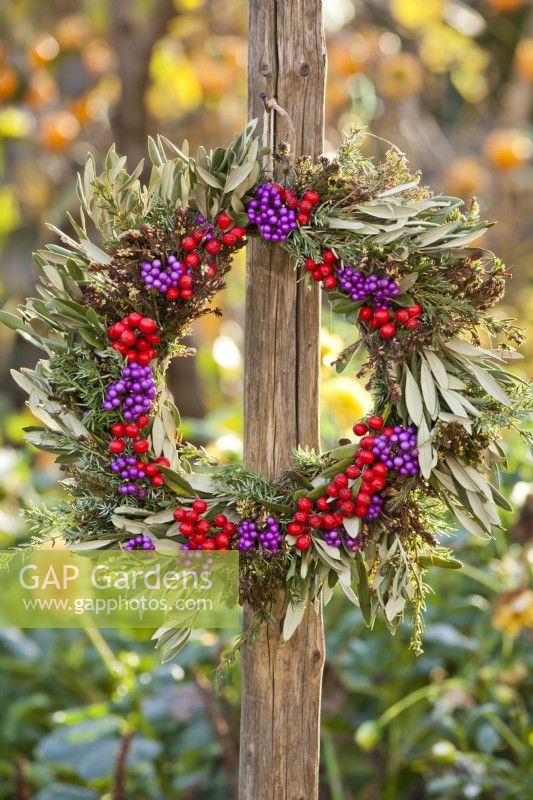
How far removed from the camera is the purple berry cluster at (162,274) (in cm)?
111

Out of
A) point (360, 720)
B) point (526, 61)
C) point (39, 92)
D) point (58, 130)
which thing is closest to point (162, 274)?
point (360, 720)

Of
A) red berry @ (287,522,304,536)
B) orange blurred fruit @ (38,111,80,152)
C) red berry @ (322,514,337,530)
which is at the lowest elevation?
red berry @ (287,522,304,536)

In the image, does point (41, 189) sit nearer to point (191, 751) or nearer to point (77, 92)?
point (77, 92)

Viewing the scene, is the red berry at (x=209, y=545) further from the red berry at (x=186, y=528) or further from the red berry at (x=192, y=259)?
the red berry at (x=192, y=259)

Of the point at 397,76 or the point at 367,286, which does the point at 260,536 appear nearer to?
the point at 367,286

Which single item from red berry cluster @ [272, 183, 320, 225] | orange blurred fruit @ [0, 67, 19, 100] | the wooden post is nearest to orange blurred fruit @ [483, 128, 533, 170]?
orange blurred fruit @ [0, 67, 19, 100]

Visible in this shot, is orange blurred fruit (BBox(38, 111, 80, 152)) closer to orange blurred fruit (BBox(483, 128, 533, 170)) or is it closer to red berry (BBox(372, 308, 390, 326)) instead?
orange blurred fruit (BBox(483, 128, 533, 170))

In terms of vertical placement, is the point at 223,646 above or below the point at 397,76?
below

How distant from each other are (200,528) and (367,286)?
0.34m

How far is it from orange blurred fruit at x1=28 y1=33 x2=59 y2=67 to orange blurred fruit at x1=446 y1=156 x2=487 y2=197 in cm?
160

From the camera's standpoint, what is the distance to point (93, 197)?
1160 millimetres

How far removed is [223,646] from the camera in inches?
73.8

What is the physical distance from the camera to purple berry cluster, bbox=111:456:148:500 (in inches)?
44.5

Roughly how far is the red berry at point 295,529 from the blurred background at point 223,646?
0.31 metres
